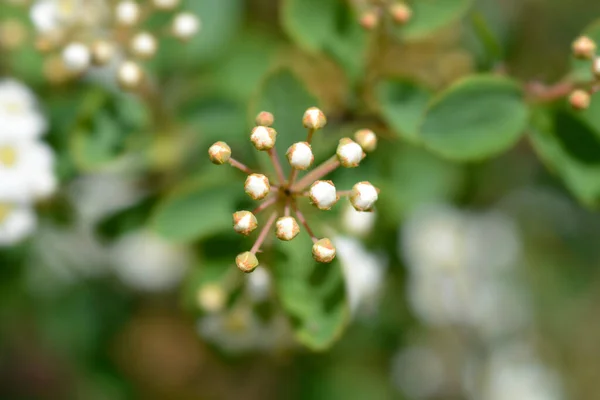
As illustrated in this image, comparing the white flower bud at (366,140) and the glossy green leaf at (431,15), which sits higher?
the glossy green leaf at (431,15)

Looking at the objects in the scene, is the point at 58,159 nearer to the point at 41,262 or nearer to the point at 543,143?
the point at 41,262

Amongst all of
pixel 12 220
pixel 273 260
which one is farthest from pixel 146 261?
pixel 273 260

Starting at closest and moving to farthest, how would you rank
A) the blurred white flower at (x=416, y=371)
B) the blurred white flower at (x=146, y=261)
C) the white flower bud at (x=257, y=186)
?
1. the white flower bud at (x=257, y=186)
2. the blurred white flower at (x=146, y=261)
3. the blurred white flower at (x=416, y=371)

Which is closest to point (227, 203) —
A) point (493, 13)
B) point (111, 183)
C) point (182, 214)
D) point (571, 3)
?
point (182, 214)

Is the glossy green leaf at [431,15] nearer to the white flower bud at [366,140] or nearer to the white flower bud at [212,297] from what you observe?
the white flower bud at [366,140]

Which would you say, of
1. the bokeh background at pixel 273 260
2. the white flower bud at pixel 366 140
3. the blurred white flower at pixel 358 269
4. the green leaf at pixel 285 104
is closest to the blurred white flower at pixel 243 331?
the bokeh background at pixel 273 260

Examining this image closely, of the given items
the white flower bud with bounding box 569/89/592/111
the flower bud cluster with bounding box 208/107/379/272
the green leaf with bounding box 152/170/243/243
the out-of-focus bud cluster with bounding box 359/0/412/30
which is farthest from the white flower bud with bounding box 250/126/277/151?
the white flower bud with bounding box 569/89/592/111

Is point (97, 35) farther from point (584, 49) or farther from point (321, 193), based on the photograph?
point (584, 49)
